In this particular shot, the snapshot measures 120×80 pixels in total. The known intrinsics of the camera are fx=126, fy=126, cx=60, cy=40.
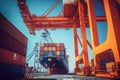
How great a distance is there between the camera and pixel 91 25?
1338cm

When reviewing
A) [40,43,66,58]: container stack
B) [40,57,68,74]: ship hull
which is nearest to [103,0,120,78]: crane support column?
[40,57,68,74]: ship hull

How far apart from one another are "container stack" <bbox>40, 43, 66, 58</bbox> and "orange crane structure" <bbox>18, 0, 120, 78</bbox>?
970 cm

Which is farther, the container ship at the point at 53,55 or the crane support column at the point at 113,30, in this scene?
the container ship at the point at 53,55

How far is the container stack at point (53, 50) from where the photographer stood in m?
32.3

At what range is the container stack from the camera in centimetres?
3231

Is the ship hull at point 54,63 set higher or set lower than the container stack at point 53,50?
lower

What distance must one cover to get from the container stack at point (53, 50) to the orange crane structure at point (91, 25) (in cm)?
970

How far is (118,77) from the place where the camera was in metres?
7.92

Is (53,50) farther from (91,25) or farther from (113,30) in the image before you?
(113,30)

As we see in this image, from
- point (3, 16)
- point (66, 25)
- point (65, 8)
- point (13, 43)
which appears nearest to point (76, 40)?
point (66, 25)

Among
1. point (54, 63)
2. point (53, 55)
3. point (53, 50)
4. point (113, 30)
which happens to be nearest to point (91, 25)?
point (113, 30)

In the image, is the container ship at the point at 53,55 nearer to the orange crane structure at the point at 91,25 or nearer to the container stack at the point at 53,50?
the container stack at the point at 53,50

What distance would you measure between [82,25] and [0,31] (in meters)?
11.8

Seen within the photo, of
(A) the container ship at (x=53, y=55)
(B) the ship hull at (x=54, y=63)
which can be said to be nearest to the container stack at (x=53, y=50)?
(A) the container ship at (x=53, y=55)
